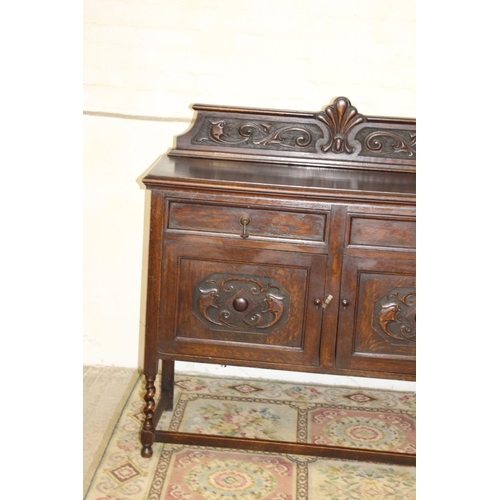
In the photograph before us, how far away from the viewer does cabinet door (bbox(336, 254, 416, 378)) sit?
2393 millimetres

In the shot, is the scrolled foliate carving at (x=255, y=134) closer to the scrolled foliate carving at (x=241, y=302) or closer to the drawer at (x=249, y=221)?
the drawer at (x=249, y=221)

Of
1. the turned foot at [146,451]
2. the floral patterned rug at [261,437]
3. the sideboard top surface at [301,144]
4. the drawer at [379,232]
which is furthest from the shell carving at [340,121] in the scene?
the turned foot at [146,451]

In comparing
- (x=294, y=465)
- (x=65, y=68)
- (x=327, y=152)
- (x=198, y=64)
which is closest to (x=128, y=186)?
(x=198, y=64)

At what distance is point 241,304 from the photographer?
2.44 m

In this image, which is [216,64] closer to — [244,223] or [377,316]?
[244,223]

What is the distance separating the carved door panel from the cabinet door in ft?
0.35

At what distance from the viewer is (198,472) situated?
2504 mm

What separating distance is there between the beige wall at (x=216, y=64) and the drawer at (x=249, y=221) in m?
0.79

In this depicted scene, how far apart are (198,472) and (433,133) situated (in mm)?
2288

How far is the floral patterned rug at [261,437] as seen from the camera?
7.89ft

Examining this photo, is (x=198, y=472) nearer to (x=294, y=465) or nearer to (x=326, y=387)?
(x=294, y=465)

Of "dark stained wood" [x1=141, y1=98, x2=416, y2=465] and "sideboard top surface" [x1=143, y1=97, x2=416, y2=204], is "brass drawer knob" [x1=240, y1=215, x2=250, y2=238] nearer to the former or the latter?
"dark stained wood" [x1=141, y1=98, x2=416, y2=465]

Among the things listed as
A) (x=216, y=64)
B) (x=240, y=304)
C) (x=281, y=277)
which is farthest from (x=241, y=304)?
(x=216, y=64)

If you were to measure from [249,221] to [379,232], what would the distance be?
0.48m
